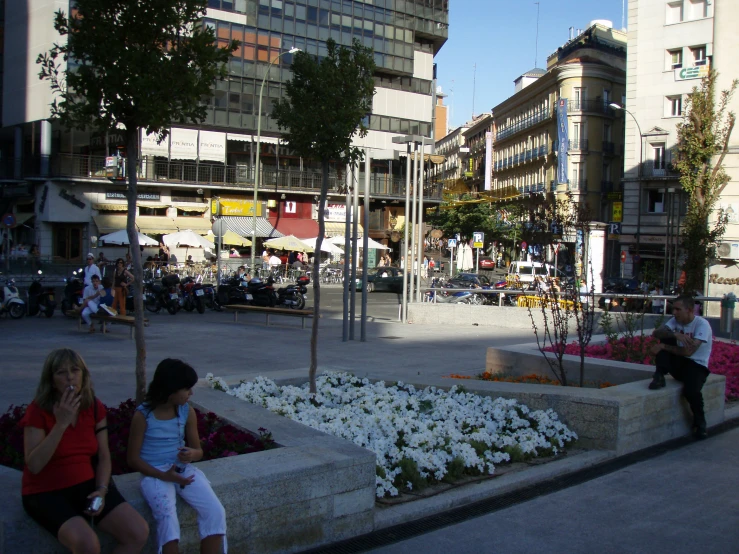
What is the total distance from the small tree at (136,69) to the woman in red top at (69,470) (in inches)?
65.5

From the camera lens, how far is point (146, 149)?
146ft

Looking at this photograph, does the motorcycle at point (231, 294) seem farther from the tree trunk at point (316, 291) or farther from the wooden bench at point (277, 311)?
the tree trunk at point (316, 291)

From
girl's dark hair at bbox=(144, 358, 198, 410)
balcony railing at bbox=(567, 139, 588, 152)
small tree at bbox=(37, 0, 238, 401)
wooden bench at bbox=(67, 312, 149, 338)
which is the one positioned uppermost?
balcony railing at bbox=(567, 139, 588, 152)

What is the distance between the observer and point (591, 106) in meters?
61.8

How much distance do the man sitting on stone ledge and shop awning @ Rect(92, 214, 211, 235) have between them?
37557 millimetres

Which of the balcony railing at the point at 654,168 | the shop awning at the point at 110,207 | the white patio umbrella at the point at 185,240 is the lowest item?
the white patio umbrella at the point at 185,240

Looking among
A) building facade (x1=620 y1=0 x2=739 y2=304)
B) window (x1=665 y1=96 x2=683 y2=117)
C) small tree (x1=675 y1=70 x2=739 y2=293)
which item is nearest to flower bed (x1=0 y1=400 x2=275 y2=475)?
small tree (x1=675 y1=70 x2=739 y2=293)

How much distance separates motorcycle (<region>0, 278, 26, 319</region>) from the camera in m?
19.4

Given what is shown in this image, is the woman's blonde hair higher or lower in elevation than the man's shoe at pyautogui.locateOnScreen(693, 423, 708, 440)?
higher

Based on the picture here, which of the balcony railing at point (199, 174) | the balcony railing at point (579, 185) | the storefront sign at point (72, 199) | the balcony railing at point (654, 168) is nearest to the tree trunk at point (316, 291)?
the balcony railing at point (199, 174)

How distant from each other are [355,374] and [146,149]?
3813 centimetres

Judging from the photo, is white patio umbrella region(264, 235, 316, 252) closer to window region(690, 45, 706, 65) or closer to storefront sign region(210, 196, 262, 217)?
storefront sign region(210, 196, 262, 217)

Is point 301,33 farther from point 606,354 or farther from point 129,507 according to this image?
point 129,507

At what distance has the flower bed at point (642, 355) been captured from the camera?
1064cm
